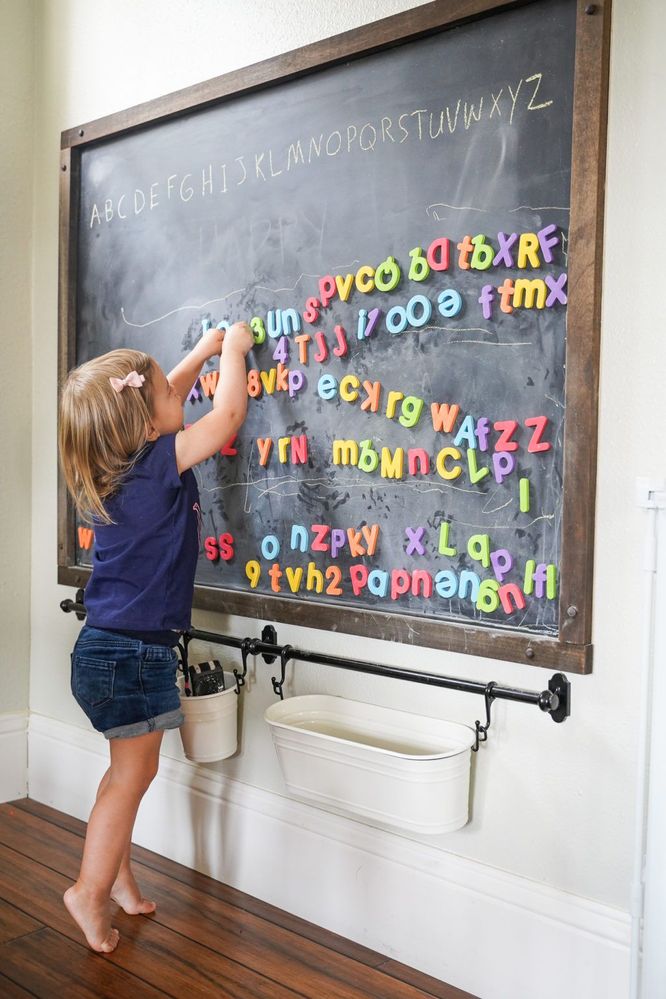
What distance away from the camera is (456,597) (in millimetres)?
1747

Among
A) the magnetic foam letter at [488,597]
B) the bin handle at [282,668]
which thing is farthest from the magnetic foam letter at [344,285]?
the bin handle at [282,668]

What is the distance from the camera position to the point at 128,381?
187cm

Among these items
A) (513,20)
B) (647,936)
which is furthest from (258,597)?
(513,20)

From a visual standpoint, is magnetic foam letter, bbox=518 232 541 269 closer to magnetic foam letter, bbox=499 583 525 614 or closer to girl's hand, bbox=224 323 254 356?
magnetic foam letter, bbox=499 583 525 614

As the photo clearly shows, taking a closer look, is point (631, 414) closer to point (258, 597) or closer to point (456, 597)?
point (456, 597)

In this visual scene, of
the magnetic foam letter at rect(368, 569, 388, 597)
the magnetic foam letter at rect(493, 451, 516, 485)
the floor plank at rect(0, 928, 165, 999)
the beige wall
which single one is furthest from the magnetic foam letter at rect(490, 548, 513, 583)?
the beige wall

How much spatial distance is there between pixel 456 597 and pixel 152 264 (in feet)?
3.85

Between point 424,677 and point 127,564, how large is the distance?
2.09 ft

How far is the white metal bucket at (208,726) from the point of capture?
2062mm

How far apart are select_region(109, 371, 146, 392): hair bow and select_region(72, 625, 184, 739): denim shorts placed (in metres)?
0.50

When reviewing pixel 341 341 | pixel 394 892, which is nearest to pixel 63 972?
pixel 394 892

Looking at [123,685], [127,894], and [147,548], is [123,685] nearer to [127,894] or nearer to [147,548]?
[147,548]

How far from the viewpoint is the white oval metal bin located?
5.38 feet

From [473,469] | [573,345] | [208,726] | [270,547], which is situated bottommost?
[208,726]
